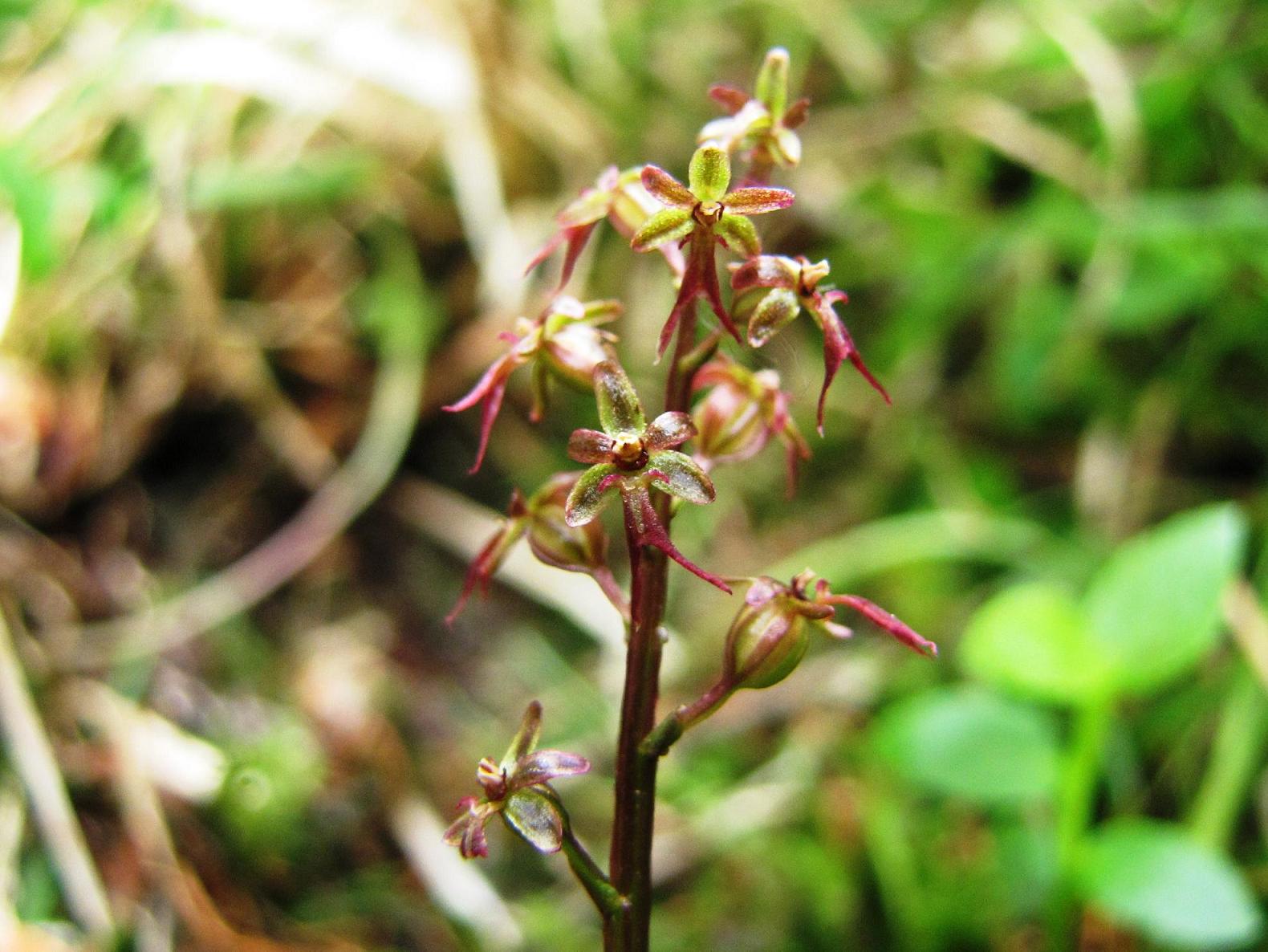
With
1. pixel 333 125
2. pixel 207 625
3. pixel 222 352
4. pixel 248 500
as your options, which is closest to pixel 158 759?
pixel 207 625

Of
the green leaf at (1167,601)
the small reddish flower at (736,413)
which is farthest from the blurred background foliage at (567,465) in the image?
the small reddish flower at (736,413)

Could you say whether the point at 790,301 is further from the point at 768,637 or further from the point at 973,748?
the point at 973,748

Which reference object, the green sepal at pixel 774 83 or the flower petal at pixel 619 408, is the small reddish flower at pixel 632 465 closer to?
the flower petal at pixel 619 408

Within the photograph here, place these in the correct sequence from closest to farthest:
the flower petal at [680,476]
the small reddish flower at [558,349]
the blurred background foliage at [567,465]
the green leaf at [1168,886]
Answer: the flower petal at [680,476] → the small reddish flower at [558,349] → the green leaf at [1168,886] → the blurred background foliage at [567,465]

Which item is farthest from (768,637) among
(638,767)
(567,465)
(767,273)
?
(567,465)

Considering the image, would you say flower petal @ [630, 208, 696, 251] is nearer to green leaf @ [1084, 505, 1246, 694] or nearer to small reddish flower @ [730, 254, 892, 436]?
small reddish flower @ [730, 254, 892, 436]

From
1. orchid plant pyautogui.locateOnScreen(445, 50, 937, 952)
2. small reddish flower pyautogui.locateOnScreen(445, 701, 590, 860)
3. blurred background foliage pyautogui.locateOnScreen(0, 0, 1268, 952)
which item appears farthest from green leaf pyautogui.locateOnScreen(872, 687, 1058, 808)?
small reddish flower pyautogui.locateOnScreen(445, 701, 590, 860)
